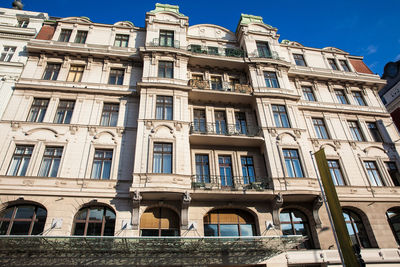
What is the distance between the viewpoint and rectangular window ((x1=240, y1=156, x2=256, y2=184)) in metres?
18.4

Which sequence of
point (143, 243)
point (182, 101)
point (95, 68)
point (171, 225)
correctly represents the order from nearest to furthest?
point (143, 243), point (171, 225), point (182, 101), point (95, 68)

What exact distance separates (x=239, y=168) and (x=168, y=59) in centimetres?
1098

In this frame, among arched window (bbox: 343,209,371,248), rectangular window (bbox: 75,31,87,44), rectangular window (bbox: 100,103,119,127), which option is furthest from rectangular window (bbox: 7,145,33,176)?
arched window (bbox: 343,209,371,248)

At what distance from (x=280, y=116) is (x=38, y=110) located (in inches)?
746

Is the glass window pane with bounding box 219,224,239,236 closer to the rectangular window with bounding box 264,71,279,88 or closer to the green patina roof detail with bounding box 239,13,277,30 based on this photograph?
the rectangular window with bounding box 264,71,279,88

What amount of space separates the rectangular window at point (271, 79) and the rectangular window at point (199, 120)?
6.42 metres

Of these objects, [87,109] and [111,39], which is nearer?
[87,109]

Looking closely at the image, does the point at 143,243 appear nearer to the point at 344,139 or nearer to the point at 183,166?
the point at 183,166

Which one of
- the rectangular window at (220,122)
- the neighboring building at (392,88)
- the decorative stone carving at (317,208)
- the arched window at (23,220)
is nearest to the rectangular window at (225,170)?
the rectangular window at (220,122)

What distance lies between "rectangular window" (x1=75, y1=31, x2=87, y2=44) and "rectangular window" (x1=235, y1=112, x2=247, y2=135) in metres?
15.6

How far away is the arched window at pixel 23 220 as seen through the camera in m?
14.5

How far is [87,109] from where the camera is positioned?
19.2 metres

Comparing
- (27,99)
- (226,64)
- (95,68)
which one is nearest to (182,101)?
(226,64)

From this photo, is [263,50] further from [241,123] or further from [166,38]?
[166,38]
